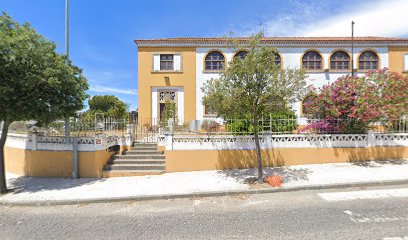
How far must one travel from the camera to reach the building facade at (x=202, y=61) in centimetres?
1605

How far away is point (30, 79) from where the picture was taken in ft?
16.2

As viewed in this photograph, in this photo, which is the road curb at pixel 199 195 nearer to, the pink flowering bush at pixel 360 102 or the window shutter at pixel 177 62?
the pink flowering bush at pixel 360 102

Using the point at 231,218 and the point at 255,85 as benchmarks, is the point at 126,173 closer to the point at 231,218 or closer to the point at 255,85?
the point at 231,218

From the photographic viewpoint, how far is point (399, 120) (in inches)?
301

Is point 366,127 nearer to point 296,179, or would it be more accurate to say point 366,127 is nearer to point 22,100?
point 296,179

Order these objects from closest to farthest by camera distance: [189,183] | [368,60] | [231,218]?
[231,218] < [189,183] < [368,60]

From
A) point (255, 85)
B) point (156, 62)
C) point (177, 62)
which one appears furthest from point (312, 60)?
point (255, 85)

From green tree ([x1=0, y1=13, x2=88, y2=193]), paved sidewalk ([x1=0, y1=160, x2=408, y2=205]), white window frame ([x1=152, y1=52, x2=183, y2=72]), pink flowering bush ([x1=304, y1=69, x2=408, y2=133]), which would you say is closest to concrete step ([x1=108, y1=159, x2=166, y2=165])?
paved sidewalk ([x1=0, y1=160, x2=408, y2=205])

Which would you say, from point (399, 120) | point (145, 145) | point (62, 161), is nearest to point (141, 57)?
point (145, 145)

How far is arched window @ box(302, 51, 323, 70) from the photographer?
1639 centimetres

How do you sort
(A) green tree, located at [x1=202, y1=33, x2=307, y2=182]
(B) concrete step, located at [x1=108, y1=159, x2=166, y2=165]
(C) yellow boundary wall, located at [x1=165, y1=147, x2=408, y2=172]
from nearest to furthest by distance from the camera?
(A) green tree, located at [x1=202, y1=33, x2=307, y2=182]
(C) yellow boundary wall, located at [x1=165, y1=147, x2=408, y2=172]
(B) concrete step, located at [x1=108, y1=159, x2=166, y2=165]

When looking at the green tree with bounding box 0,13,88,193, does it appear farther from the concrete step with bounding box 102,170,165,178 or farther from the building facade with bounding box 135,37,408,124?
the building facade with bounding box 135,37,408,124

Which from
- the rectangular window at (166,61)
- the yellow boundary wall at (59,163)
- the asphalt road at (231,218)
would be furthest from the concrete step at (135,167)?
the rectangular window at (166,61)

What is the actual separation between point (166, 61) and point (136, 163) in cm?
1150
